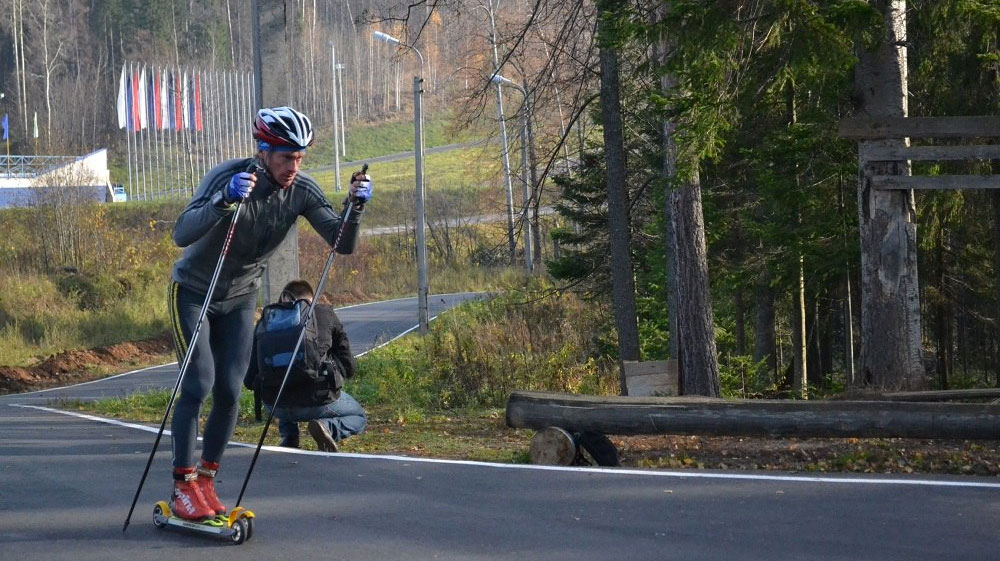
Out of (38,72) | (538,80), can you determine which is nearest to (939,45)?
(538,80)

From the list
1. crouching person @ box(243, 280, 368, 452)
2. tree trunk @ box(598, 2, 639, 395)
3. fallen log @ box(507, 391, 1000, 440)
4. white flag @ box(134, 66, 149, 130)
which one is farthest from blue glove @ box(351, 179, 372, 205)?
white flag @ box(134, 66, 149, 130)

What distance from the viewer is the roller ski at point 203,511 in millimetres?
5555

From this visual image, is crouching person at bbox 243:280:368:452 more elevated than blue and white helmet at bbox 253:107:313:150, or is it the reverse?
blue and white helmet at bbox 253:107:313:150

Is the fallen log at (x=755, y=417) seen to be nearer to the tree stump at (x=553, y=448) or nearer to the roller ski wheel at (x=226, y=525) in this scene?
the tree stump at (x=553, y=448)

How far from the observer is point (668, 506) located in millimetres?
6430

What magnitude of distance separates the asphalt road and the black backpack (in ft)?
2.04

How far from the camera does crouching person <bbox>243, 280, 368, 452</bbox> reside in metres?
8.60

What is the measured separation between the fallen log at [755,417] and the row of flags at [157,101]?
58671 millimetres

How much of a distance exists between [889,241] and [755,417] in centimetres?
515

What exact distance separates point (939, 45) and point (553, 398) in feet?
36.5

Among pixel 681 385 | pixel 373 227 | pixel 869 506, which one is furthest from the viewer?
pixel 373 227

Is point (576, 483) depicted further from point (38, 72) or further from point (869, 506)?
point (38, 72)

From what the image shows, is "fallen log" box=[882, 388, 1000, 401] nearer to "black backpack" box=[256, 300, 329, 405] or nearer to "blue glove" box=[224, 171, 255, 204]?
"black backpack" box=[256, 300, 329, 405]

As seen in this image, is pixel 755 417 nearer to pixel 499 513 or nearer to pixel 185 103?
pixel 499 513
